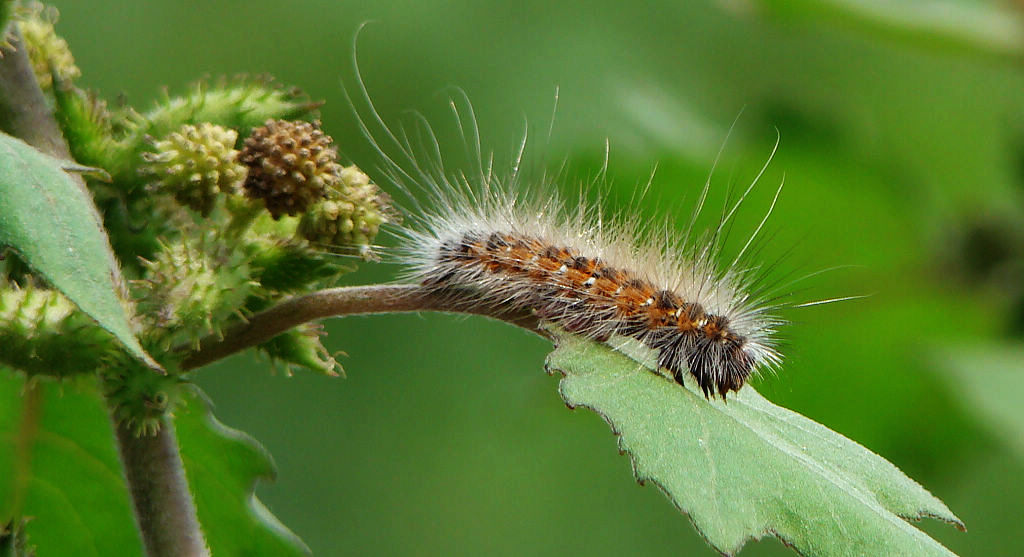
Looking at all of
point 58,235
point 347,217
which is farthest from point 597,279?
point 58,235

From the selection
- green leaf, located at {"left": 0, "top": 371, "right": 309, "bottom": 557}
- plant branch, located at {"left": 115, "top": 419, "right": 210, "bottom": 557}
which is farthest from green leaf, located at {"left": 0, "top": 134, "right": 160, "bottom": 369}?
green leaf, located at {"left": 0, "top": 371, "right": 309, "bottom": 557}

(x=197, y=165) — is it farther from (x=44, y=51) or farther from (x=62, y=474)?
(x=62, y=474)

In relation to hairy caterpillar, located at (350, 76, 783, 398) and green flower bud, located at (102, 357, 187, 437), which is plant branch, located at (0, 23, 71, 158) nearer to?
green flower bud, located at (102, 357, 187, 437)

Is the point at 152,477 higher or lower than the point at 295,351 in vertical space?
lower

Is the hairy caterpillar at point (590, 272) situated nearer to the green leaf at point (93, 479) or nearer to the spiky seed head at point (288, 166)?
the spiky seed head at point (288, 166)

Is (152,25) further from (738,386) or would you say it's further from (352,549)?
(738,386)

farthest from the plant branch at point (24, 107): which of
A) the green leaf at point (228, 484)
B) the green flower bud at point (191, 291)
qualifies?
the green leaf at point (228, 484)

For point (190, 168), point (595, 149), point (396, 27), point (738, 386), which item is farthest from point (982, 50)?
point (396, 27)
